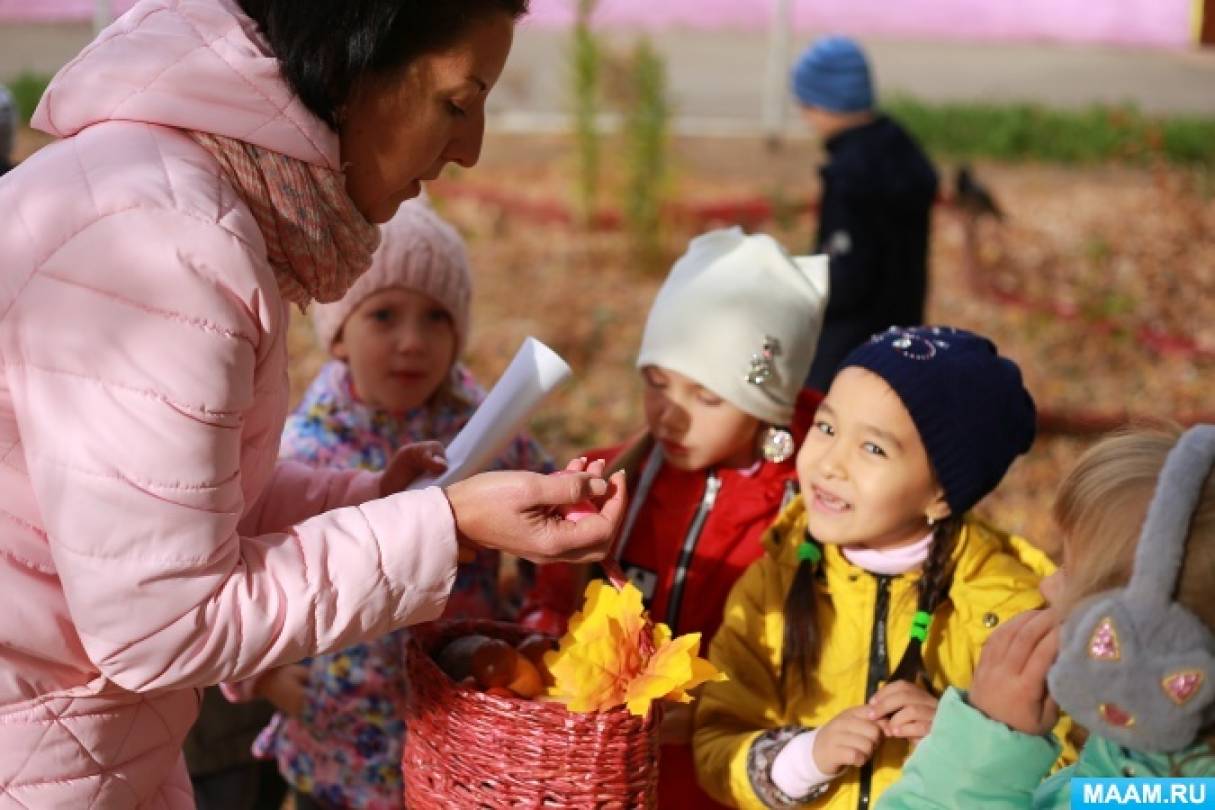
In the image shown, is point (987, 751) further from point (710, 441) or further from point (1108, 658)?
point (710, 441)

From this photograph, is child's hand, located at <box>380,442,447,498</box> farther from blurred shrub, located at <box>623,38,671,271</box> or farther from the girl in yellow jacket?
blurred shrub, located at <box>623,38,671,271</box>

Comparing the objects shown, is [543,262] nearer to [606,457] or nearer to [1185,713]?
[606,457]

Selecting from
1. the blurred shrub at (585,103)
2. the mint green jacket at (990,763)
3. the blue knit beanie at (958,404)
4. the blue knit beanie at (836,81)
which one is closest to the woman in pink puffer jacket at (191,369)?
the mint green jacket at (990,763)

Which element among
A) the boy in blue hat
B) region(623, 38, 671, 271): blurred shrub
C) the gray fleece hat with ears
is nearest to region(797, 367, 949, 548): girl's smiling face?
the gray fleece hat with ears

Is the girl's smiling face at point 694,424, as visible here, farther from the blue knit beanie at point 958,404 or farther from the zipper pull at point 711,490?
the blue knit beanie at point 958,404

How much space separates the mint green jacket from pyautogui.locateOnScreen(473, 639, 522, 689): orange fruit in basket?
0.62 meters

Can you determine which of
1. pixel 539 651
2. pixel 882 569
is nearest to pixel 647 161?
pixel 882 569

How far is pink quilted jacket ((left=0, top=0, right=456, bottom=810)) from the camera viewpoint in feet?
5.32

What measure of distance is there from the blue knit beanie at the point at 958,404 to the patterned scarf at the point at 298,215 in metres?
0.99

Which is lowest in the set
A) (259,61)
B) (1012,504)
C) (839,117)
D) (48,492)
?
(1012,504)

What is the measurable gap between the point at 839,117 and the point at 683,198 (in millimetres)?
3833

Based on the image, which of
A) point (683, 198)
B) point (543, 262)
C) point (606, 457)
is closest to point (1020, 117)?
point (683, 198)

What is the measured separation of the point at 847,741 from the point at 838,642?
31 cm

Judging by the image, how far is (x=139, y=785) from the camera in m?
1.92
